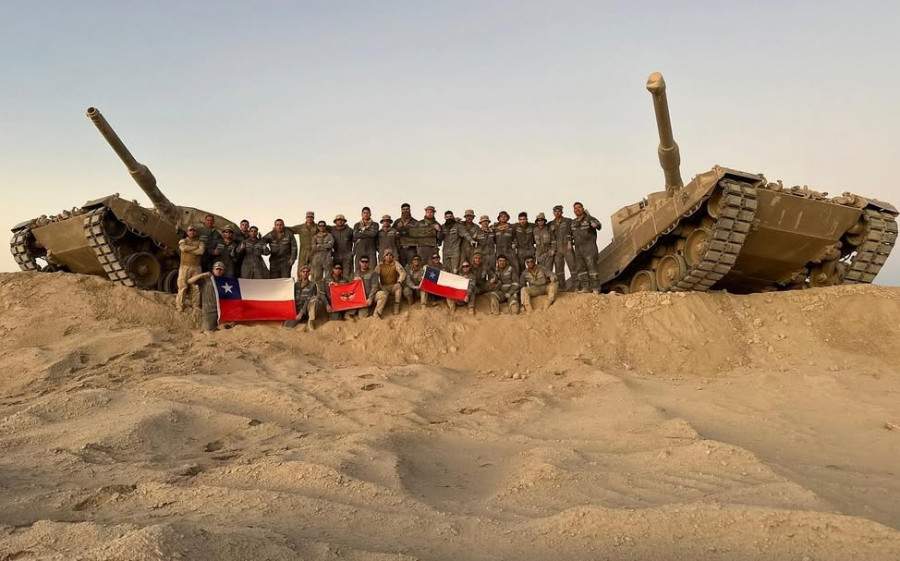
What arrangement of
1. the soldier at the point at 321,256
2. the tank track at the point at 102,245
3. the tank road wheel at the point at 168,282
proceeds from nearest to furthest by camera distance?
1. the soldier at the point at 321,256
2. the tank track at the point at 102,245
3. the tank road wheel at the point at 168,282

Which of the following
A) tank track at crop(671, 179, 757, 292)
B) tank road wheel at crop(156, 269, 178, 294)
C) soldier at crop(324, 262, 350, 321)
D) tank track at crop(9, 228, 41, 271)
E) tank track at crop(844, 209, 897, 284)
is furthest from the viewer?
tank track at crop(9, 228, 41, 271)

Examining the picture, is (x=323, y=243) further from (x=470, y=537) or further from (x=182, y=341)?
(x=470, y=537)

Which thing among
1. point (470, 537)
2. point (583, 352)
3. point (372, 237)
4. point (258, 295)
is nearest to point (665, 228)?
point (583, 352)

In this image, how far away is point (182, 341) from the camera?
412 inches

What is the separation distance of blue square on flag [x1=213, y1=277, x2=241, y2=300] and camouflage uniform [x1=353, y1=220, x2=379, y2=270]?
7.91ft

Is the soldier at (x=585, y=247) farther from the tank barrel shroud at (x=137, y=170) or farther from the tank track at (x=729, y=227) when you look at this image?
the tank barrel shroud at (x=137, y=170)

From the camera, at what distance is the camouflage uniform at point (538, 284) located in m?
11.6

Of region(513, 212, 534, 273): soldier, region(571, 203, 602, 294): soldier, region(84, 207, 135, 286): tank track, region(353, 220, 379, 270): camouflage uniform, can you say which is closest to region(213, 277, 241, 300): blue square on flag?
region(353, 220, 379, 270): camouflage uniform

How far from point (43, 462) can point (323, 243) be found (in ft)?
27.9

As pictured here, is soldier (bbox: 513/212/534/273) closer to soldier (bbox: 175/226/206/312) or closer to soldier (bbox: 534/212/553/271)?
soldier (bbox: 534/212/553/271)

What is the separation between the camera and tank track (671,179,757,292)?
1112 centimetres

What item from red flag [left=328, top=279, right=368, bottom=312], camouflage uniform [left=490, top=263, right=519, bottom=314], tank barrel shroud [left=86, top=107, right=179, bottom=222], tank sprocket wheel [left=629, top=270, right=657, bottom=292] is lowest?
tank sprocket wheel [left=629, top=270, right=657, bottom=292]

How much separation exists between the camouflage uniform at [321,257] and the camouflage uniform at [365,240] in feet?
1.63

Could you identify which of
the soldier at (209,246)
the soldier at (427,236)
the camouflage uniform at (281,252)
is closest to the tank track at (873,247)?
the soldier at (427,236)
